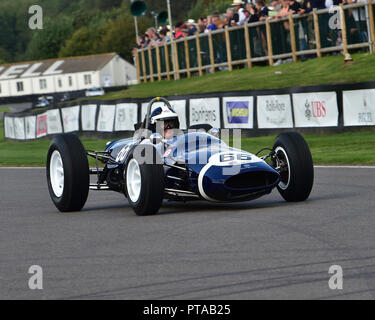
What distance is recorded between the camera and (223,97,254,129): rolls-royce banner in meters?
21.9

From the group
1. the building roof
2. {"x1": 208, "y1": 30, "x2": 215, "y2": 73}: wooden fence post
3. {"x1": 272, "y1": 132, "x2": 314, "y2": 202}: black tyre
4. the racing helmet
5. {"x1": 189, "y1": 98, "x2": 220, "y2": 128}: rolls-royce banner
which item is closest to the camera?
{"x1": 272, "y1": 132, "x2": 314, "y2": 202}: black tyre

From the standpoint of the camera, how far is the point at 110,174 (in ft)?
37.4

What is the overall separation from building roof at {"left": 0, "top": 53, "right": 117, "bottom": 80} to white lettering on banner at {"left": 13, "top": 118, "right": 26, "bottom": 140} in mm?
73839

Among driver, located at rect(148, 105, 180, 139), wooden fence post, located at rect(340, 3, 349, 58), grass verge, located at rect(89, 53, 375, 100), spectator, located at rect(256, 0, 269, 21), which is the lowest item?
driver, located at rect(148, 105, 180, 139)

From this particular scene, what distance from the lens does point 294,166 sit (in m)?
10.1

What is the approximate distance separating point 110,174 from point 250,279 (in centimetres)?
547

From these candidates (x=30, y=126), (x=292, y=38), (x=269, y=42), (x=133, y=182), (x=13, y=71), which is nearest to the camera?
(x=133, y=182)

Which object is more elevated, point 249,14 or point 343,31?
point 249,14

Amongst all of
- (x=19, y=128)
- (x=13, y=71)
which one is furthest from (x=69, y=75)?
(x=19, y=128)

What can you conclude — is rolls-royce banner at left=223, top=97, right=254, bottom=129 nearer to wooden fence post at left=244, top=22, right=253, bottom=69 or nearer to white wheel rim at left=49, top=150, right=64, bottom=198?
wooden fence post at left=244, top=22, right=253, bottom=69

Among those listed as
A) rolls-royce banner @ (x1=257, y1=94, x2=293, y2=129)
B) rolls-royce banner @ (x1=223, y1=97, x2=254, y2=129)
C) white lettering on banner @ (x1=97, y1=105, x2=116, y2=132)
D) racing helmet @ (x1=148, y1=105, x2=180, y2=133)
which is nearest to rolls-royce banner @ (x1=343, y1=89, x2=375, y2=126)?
rolls-royce banner @ (x1=257, y1=94, x2=293, y2=129)

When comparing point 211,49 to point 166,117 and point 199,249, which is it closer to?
point 166,117

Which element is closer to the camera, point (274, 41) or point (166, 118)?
point (166, 118)

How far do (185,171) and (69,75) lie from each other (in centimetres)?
10246
